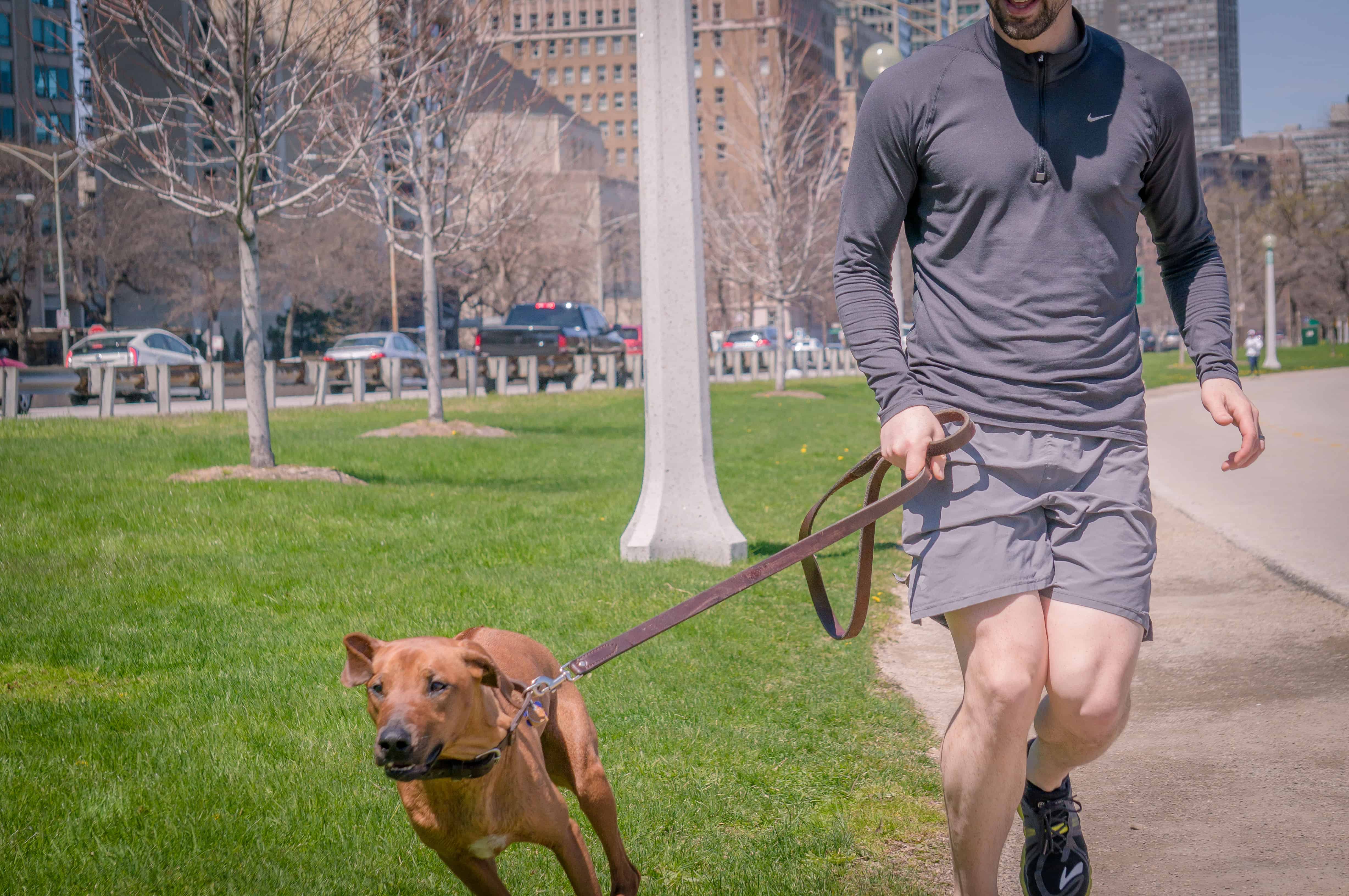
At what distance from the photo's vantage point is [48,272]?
2242 inches

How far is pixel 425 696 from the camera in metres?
2.71

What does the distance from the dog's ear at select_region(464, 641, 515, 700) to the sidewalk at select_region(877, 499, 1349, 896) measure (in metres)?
1.55

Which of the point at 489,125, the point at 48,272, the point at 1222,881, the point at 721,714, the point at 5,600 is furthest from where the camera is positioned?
the point at 48,272

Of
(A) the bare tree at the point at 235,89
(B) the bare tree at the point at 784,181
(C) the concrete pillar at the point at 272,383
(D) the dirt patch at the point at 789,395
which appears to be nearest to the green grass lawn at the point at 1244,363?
(D) the dirt patch at the point at 789,395

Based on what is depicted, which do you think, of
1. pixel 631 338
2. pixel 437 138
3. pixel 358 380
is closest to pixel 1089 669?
Result: pixel 437 138

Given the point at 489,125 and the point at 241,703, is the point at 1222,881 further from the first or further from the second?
the point at 489,125

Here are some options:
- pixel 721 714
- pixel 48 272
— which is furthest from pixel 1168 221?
pixel 48 272

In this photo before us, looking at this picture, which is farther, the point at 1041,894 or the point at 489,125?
the point at 489,125

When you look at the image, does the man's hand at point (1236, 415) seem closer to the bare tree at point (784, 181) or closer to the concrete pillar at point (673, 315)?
the concrete pillar at point (673, 315)

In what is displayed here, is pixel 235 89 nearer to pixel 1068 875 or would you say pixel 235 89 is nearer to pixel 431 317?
pixel 431 317

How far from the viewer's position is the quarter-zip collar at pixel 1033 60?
9.80 ft

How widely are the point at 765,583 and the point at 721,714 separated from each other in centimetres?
318

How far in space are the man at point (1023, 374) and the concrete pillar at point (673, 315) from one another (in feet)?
18.7

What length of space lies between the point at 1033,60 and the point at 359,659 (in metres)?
2.01
